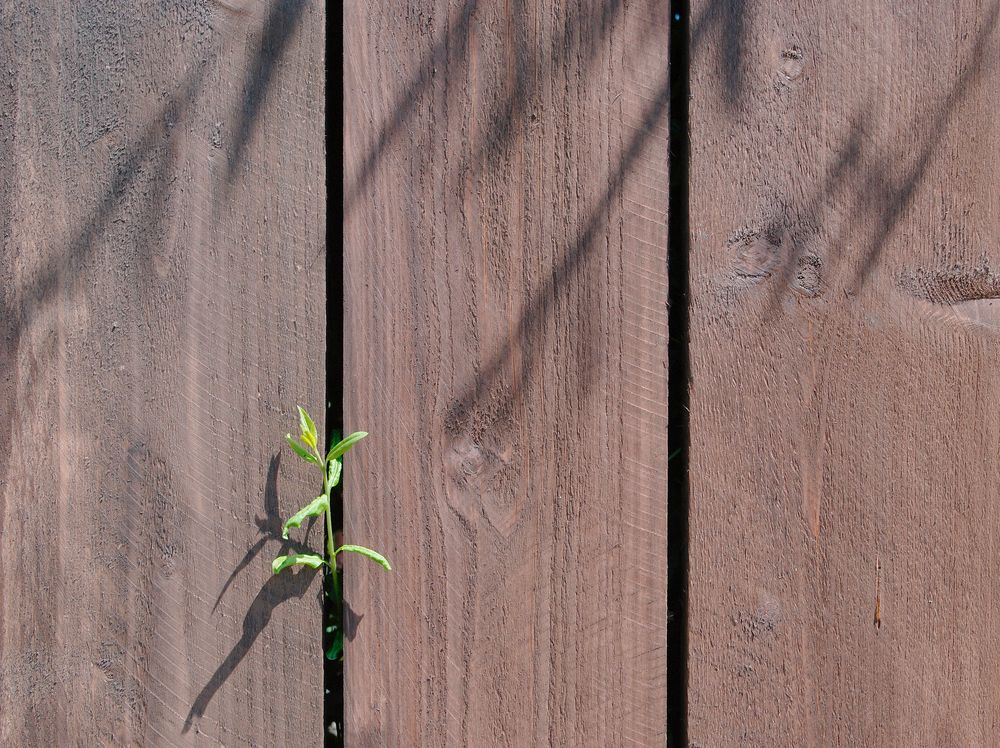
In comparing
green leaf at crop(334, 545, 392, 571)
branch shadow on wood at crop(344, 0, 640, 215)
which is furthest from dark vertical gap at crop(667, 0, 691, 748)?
green leaf at crop(334, 545, 392, 571)

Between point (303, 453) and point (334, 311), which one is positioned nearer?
point (303, 453)

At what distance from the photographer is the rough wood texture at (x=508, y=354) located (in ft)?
3.73

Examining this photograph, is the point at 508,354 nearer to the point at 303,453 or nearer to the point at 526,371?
the point at 526,371

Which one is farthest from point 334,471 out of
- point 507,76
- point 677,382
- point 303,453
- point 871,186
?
point 871,186

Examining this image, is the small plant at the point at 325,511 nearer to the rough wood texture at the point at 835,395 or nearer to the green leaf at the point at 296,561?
the green leaf at the point at 296,561

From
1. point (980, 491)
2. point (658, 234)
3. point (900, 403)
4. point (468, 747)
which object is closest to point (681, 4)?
point (658, 234)

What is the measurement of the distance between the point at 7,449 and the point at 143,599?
0.30 m

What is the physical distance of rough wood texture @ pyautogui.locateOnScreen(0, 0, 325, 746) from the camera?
114cm

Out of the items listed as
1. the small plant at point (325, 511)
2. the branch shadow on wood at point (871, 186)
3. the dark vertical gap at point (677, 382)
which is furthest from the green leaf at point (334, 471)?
the branch shadow on wood at point (871, 186)

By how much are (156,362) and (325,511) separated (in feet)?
1.11

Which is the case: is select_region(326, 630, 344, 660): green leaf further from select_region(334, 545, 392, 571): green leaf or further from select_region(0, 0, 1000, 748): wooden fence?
select_region(334, 545, 392, 571): green leaf

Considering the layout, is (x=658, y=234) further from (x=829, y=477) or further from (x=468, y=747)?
(x=468, y=747)

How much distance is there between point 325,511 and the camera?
3.67 feet

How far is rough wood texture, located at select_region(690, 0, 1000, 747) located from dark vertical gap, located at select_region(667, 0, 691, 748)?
0.07ft
